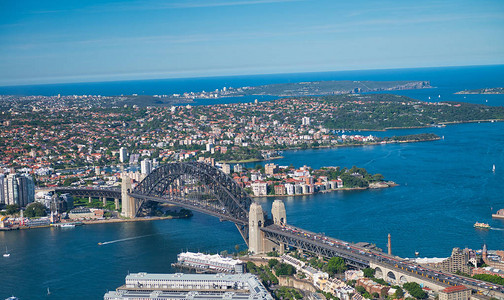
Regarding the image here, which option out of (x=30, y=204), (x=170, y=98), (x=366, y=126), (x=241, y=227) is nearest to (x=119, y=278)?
(x=241, y=227)

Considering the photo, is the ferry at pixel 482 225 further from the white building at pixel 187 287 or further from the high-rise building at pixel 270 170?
the high-rise building at pixel 270 170

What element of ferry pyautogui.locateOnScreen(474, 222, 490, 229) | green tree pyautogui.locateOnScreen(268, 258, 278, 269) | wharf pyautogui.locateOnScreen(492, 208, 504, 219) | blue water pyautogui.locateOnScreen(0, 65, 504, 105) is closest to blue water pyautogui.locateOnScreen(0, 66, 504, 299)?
ferry pyautogui.locateOnScreen(474, 222, 490, 229)

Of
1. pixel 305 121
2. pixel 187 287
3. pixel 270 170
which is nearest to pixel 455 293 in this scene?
pixel 187 287

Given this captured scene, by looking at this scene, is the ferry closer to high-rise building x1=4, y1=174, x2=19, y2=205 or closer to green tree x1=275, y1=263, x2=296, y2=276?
green tree x1=275, y1=263, x2=296, y2=276

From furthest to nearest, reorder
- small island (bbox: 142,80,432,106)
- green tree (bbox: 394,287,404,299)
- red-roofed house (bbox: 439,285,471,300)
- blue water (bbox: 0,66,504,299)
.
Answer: small island (bbox: 142,80,432,106)
blue water (bbox: 0,66,504,299)
green tree (bbox: 394,287,404,299)
red-roofed house (bbox: 439,285,471,300)

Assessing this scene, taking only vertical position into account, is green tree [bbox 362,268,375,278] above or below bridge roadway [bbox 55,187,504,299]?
below

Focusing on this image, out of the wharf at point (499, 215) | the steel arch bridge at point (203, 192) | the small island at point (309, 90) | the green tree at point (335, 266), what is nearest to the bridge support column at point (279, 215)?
the steel arch bridge at point (203, 192)

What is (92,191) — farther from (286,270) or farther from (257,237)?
(286,270)

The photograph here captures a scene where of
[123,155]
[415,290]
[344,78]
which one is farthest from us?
[344,78]
